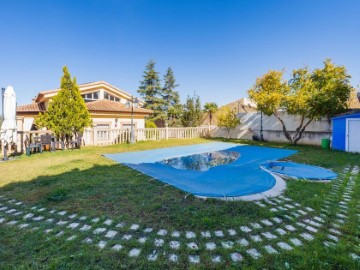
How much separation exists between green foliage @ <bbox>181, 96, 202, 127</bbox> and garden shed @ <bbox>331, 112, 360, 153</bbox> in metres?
12.4

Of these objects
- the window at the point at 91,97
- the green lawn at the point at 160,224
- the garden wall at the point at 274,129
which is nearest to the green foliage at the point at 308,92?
the garden wall at the point at 274,129

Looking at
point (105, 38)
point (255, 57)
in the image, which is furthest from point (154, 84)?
point (255, 57)

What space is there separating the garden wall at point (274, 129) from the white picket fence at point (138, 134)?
267 centimetres

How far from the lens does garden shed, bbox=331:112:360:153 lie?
33.4 feet

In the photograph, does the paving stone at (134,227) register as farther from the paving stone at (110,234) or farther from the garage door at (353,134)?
the garage door at (353,134)

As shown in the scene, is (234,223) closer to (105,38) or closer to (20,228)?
(20,228)

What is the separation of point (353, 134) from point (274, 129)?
5.64 m

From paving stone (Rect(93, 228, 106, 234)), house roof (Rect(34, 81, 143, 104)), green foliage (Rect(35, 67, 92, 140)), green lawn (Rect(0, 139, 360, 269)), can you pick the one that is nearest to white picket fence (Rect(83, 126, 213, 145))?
green foliage (Rect(35, 67, 92, 140))

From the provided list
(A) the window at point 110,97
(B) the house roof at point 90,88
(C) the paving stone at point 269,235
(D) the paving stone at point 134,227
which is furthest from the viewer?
(A) the window at point 110,97

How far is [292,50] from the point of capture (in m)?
12.6

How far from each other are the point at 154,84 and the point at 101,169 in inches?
892

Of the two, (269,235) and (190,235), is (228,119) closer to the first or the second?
(269,235)

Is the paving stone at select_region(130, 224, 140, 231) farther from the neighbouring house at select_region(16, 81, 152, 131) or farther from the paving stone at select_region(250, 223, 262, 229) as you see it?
the neighbouring house at select_region(16, 81, 152, 131)

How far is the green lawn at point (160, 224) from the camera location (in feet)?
6.98
